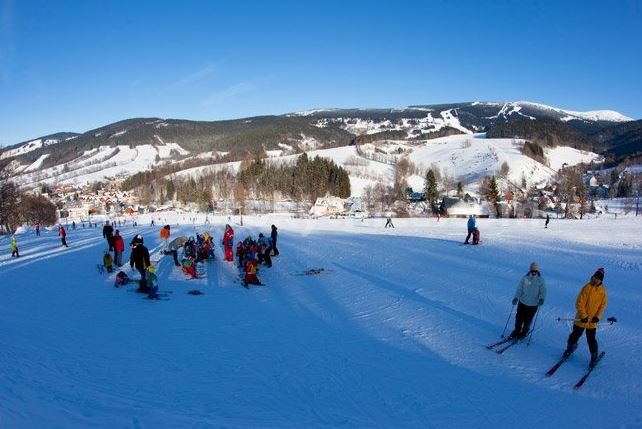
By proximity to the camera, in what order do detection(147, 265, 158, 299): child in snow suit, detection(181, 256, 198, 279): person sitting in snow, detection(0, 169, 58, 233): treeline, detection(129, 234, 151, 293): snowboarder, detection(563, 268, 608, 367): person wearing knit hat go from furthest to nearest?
detection(0, 169, 58, 233): treeline
detection(181, 256, 198, 279): person sitting in snow
detection(129, 234, 151, 293): snowboarder
detection(147, 265, 158, 299): child in snow suit
detection(563, 268, 608, 367): person wearing knit hat

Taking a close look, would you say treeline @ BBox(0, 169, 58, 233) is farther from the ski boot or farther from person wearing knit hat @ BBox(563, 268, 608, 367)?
person wearing knit hat @ BBox(563, 268, 608, 367)

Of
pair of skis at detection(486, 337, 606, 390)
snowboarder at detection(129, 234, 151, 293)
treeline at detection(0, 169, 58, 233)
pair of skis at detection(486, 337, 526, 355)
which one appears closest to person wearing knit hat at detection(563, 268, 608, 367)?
pair of skis at detection(486, 337, 606, 390)

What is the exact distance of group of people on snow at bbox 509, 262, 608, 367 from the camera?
6.96 metres

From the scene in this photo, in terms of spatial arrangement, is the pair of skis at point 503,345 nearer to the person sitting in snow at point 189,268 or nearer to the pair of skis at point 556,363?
the pair of skis at point 556,363

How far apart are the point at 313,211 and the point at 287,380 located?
64076 millimetres

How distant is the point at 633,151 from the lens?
16512 centimetres

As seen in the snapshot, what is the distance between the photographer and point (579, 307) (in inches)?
281

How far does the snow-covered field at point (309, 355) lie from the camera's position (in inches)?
225

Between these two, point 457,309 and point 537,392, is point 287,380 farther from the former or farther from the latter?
point 457,309

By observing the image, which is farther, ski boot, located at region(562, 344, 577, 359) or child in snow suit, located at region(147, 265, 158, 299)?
child in snow suit, located at region(147, 265, 158, 299)

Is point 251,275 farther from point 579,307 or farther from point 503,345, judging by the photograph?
point 579,307

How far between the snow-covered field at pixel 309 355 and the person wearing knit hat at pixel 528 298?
37 centimetres

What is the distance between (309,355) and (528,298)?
13.5 feet

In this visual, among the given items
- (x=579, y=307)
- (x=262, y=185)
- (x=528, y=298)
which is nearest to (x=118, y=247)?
(x=528, y=298)
